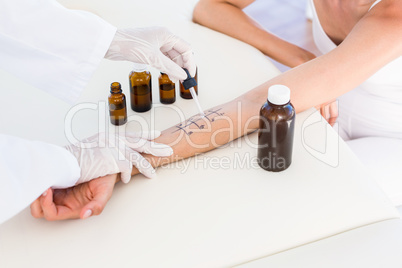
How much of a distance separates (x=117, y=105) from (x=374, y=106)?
78cm

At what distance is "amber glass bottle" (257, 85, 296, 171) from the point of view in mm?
924

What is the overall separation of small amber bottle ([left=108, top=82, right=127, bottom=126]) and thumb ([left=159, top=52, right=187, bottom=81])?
119 millimetres

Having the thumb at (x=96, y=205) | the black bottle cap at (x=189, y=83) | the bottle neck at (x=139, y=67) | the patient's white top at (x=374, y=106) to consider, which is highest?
the bottle neck at (x=139, y=67)

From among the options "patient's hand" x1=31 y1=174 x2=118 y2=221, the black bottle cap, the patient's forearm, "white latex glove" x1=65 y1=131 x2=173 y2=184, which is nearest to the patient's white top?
the patient's forearm

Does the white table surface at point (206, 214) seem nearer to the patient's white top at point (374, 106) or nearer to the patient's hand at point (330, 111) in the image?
the patient's hand at point (330, 111)

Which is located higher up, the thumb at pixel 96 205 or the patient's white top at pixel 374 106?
the thumb at pixel 96 205

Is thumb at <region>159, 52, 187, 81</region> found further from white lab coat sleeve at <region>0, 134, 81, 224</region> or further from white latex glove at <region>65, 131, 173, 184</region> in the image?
white lab coat sleeve at <region>0, 134, 81, 224</region>

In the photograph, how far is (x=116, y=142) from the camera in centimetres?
102

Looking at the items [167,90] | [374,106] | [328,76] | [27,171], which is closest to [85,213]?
[27,171]

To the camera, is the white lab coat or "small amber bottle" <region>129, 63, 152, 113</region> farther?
"small amber bottle" <region>129, 63, 152, 113</region>

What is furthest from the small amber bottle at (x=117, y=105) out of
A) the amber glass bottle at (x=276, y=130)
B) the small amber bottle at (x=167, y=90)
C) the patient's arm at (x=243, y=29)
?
the patient's arm at (x=243, y=29)

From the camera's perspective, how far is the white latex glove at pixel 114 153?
0.97m

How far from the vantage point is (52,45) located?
42.5 inches

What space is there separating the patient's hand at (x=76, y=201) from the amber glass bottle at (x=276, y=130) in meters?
0.32
